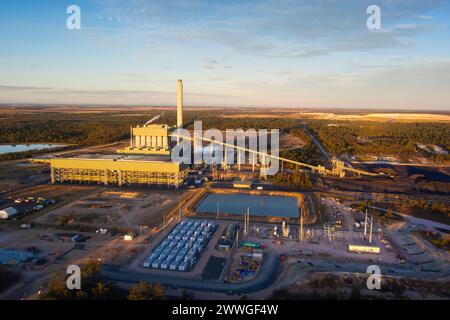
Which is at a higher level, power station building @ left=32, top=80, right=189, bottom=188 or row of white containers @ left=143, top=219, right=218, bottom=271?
power station building @ left=32, top=80, right=189, bottom=188

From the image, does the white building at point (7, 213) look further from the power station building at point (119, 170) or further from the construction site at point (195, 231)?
the power station building at point (119, 170)

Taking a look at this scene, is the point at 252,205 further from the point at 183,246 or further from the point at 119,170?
the point at 119,170

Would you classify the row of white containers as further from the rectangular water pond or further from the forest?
the forest

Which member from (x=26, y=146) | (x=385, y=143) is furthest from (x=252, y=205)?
(x=26, y=146)

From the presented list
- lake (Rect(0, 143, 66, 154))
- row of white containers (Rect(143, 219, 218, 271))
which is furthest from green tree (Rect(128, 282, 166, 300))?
lake (Rect(0, 143, 66, 154))

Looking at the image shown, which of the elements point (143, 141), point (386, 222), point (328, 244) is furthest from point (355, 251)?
point (143, 141)

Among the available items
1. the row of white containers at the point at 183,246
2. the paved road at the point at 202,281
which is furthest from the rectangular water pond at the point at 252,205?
the paved road at the point at 202,281

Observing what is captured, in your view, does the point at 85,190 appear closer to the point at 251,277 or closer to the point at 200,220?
the point at 200,220

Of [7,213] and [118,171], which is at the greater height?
[118,171]
